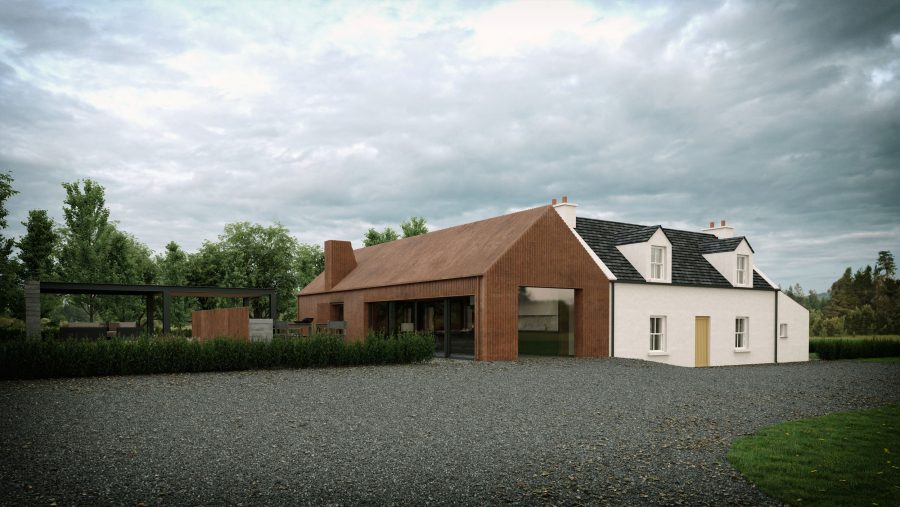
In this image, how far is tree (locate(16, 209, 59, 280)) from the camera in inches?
1473

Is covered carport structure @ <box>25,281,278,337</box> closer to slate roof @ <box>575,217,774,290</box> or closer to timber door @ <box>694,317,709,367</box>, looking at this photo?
slate roof @ <box>575,217,774,290</box>

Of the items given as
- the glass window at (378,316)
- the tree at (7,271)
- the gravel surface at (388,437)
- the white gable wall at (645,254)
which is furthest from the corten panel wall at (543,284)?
the tree at (7,271)

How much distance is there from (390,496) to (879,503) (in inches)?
194

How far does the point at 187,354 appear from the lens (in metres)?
19.2

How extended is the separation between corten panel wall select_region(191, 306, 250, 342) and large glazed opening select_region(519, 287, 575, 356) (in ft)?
33.2

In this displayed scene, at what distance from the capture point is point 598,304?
25.2 metres

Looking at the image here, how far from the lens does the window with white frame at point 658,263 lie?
89.2 feet

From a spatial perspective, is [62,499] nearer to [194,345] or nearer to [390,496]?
[390,496]

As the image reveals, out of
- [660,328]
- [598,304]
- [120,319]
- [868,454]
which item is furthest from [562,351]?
[120,319]

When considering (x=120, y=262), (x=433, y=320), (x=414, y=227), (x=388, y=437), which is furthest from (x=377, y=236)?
(x=388, y=437)

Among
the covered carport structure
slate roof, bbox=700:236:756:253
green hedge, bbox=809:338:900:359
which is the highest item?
slate roof, bbox=700:236:756:253

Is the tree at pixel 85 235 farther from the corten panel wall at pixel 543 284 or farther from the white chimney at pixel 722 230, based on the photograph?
the white chimney at pixel 722 230

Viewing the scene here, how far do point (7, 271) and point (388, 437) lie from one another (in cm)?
3171

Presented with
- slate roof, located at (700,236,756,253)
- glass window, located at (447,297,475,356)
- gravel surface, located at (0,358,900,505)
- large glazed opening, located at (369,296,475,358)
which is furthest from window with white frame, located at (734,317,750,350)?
large glazed opening, located at (369,296,475,358)
